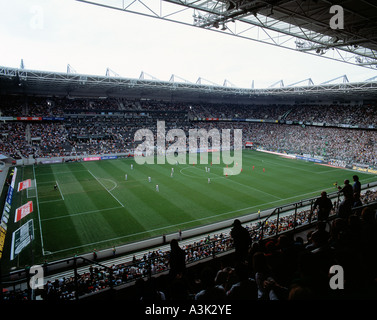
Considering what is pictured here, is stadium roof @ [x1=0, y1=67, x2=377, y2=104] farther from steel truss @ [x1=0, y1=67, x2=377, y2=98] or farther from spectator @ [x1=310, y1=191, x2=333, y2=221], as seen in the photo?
spectator @ [x1=310, y1=191, x2=333, y2=221]

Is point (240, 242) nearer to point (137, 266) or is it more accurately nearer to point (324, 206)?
point (324, 206)

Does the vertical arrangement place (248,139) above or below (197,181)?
above

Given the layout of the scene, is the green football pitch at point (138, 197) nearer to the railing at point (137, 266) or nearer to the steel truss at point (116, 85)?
the railing at point (137, 266)

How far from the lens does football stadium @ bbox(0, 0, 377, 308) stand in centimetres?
479

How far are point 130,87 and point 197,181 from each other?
26.2 m

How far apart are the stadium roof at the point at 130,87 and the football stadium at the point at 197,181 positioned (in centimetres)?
31

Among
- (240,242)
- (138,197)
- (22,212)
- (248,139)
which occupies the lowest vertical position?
(138,197)

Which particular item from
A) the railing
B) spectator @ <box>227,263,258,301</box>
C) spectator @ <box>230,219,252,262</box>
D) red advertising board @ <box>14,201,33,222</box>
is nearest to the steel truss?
red advertising board @ <box>14,201,33,222</box>

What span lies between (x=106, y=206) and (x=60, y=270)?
9.73 m

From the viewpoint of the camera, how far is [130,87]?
4919 cm

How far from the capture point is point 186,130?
6075 cm

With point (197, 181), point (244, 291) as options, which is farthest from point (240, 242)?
point (197, 181)
